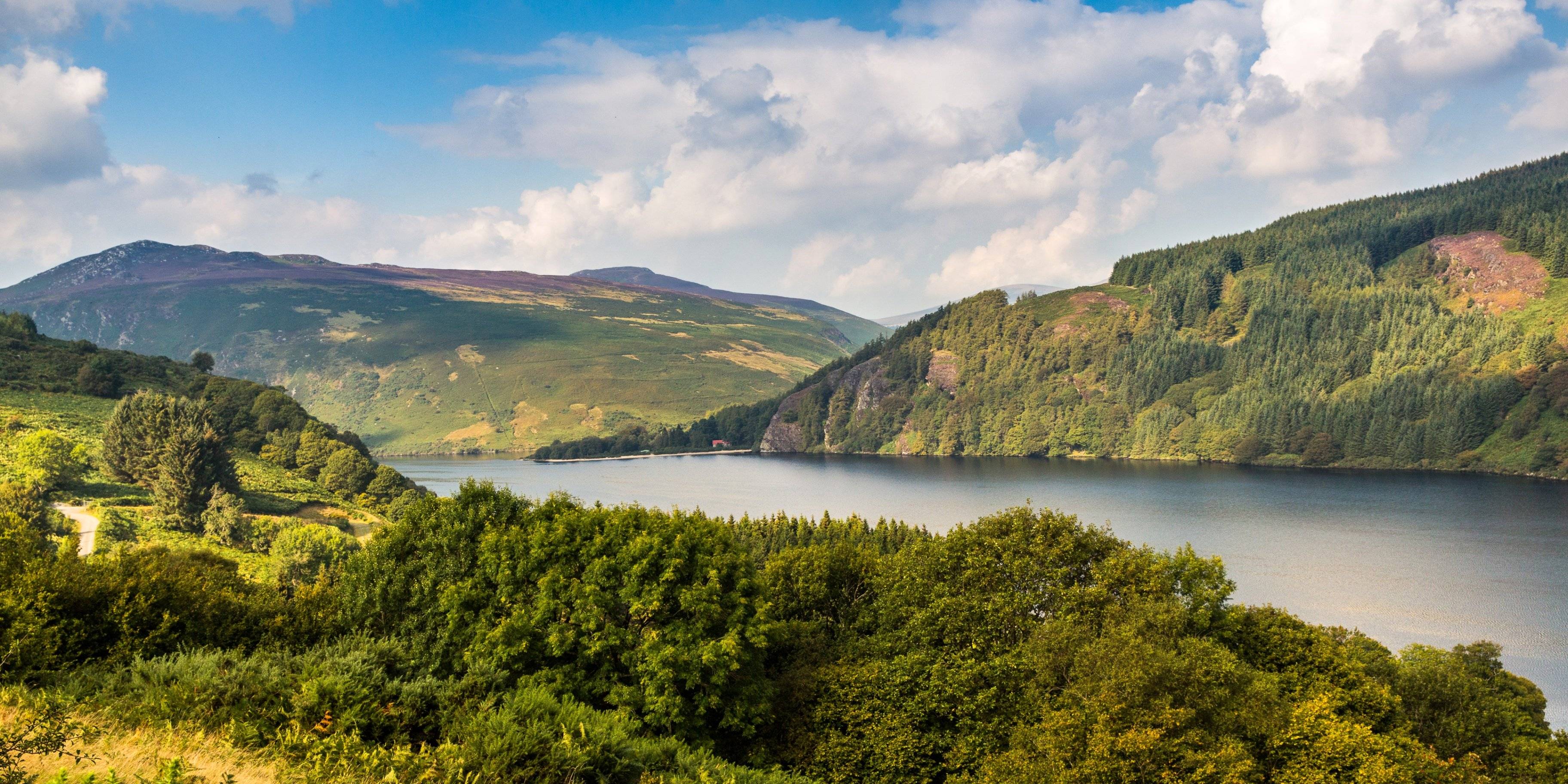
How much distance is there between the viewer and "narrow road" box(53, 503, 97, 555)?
127ft

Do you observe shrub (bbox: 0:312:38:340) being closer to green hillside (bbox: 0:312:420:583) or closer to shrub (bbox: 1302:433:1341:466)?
green hillside (bbox: 0:312:420:583)

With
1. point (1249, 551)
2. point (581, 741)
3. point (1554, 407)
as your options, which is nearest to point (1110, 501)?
point (1249, 551)

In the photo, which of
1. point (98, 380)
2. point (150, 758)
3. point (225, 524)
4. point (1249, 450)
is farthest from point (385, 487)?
point (1249, 450)

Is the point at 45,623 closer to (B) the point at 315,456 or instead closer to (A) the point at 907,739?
(A) the point at 907,739

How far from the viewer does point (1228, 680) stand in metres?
23.5

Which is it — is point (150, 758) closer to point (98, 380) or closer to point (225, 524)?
point (225, 524)

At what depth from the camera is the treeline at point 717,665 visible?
1365 cm

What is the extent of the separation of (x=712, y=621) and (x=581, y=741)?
11.6 meters

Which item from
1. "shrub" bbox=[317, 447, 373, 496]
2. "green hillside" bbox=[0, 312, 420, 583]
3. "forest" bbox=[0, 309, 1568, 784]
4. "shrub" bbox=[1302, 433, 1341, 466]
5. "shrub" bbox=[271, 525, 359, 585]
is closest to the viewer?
"forest" bbox=[0, 309, 1568, 784]

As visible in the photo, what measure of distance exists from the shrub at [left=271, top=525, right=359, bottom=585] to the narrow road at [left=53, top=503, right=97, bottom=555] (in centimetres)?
709

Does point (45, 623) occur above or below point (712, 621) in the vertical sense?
above

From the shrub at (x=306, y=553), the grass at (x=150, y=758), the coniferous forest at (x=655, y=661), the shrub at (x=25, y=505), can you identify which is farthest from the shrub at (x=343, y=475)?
the grass at (x=150, y=758)

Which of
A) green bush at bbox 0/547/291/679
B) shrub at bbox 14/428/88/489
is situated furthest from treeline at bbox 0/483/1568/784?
shrub at bbox 14/428/88/489

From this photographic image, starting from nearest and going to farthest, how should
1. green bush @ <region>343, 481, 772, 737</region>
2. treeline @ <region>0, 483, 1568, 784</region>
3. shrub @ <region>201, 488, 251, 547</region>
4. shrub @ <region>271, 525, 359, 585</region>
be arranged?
treeline @ <region>0, 483, 1568, 784</region> < green bush @ <region>343, 481, 772, 737</region> < shrub @ <region>271, 525, 359, 585</region> < shrub @ <region>201, 488, 251, 547</region>
